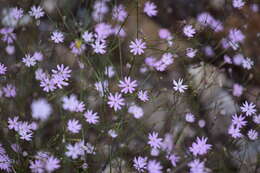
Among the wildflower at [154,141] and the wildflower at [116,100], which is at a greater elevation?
the wildflower at [116,100]

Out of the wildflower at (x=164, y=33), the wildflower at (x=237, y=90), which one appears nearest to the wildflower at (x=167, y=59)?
the wildflower at (x=164, y=33)

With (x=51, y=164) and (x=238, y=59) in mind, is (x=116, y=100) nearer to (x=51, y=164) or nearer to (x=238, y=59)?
(x=51, y=164)

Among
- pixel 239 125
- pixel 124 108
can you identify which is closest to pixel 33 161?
pixel 124 108

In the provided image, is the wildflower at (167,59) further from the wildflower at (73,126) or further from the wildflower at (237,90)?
the wildflower at (73,126)

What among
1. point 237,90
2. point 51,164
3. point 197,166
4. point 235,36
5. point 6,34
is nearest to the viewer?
point 51,164

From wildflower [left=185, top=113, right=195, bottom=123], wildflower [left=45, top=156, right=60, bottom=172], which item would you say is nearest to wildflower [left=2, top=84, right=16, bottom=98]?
wildflower [left=45, top=156, right=60, bottom=172]

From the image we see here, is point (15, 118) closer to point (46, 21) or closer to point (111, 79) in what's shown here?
point (111, 79)

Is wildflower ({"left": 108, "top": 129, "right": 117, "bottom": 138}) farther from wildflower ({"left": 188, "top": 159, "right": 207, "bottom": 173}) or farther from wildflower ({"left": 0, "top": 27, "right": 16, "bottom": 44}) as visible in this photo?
wildflower ({"left": 0, "top": 27, "right": 16, "bottom": 44})

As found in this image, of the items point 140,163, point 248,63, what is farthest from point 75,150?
point 248,63

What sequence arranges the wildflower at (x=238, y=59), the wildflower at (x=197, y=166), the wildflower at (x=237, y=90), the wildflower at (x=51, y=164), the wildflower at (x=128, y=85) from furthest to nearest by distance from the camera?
the wildflower at (x=238, y=59)
the wildflower at (x=237, y=90)
the wildflower at (x=128, y=85)
the wildflower at (x=197, y=166)
the wildflower at (x=51, y=164)
